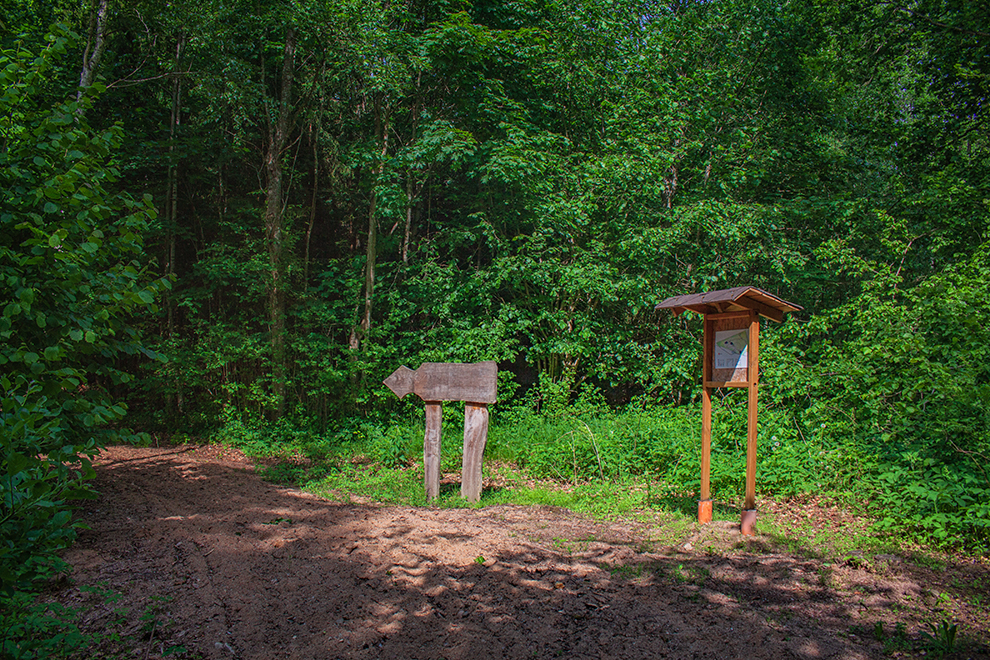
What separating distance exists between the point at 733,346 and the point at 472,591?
3.38 metres

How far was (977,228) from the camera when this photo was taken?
877 centimetres

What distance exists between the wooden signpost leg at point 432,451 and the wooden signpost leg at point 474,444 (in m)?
0.33

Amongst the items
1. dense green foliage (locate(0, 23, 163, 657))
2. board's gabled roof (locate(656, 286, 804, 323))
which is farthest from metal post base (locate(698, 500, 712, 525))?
dense green foliage (locate(0, 23, 163, 657))

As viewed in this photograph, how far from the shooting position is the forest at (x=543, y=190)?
877 centimetres

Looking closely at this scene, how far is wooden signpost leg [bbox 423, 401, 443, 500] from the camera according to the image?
6293 mm

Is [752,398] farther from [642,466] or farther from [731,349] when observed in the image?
[642,466]

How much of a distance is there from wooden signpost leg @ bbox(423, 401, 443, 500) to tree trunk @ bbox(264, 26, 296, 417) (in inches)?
200

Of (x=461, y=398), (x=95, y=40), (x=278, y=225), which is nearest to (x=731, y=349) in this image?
(x=461, y=398)

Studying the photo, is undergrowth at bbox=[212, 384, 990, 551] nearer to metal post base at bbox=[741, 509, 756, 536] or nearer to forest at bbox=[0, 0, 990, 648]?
forest at bbox=[0, 0, 990, 648]

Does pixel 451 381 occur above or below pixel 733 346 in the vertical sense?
below

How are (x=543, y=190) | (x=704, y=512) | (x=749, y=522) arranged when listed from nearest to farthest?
(x=749, y=522) < (x=704, y=512) < (x=543, y=190)

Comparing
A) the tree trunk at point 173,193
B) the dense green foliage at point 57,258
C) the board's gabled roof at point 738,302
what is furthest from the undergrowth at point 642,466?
the dense green foliage at point 57,258

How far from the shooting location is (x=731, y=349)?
5.39m

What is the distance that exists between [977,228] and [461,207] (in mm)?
9020
